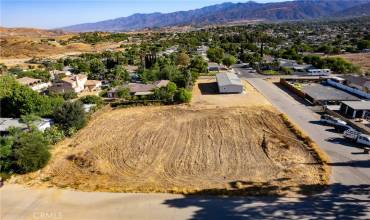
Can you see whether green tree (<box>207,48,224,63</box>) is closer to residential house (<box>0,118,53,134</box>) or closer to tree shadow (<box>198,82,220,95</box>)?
tree shadow (<box>198,82,220,95</box>)

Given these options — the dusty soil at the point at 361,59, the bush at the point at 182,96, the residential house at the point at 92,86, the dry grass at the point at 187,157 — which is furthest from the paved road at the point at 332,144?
the dusty soil at the point at 361,59

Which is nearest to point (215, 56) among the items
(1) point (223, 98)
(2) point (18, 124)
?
(1) point (223, 98)

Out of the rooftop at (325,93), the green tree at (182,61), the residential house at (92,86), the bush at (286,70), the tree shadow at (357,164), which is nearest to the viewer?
the tree shadow at (357,164)

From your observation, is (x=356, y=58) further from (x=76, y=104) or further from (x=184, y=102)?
(x=76, y=104)

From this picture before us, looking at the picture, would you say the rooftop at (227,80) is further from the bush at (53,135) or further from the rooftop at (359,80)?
the bush at (53,135)

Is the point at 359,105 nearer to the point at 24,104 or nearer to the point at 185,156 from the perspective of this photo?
the point at 185,156

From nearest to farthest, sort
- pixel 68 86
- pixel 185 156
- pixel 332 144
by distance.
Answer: pixel 185 156 → pixel 332 144 → pixel 68 86
